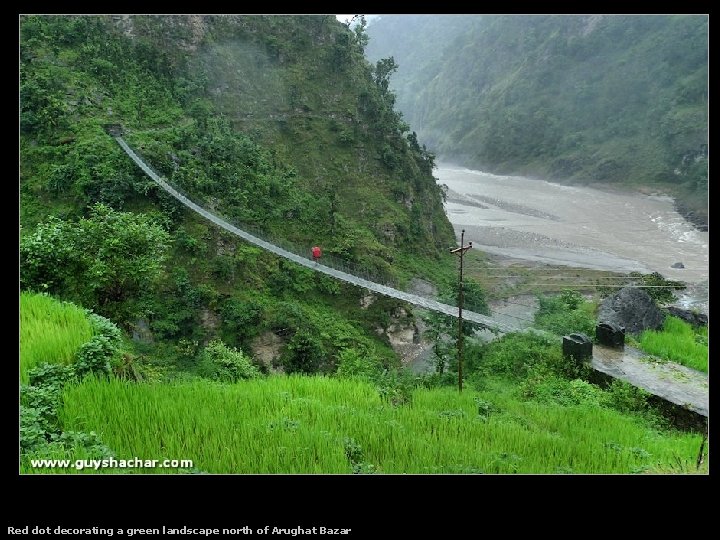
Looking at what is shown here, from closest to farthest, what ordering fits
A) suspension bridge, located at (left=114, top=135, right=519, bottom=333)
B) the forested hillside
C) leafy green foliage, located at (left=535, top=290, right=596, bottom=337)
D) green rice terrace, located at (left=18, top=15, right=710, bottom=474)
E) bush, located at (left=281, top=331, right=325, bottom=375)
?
green rice terrace, located at (left=18, top=15, right=710, bottom=474) → leafy green foliage, located at (left=535, top=290, right=596, bottom=337) → suspension bridge, located at (left=114, top=135, right=519, bottom=333) → bush, located at (left=281, top=331, right=325, bottom=375) → the forested hillside

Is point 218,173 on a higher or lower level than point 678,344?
higher

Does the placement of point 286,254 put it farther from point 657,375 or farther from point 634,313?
point 657,375

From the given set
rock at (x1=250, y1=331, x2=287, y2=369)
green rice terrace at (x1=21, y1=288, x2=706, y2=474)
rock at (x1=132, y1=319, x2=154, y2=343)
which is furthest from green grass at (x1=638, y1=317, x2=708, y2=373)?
rock at (x1=132, y1=319, x2=154, y2=343)

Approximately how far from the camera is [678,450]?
429 centimetres

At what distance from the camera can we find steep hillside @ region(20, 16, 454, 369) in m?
15.0

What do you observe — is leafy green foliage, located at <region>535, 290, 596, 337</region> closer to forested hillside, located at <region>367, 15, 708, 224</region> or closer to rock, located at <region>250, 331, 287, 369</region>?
rock, located at <region>250, 331, 287, 369</region>

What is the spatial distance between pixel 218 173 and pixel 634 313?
57.8 feet

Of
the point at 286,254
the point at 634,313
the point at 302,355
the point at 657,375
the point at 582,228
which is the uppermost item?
the point at 582,228

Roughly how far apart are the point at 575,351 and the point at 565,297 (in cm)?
534

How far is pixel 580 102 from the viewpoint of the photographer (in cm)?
6284

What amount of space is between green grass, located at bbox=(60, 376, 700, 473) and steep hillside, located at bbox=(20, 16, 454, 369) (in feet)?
10.2

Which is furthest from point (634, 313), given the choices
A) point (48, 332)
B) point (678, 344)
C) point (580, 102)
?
point (580, 102)

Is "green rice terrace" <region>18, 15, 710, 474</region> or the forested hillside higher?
the forested hillside
